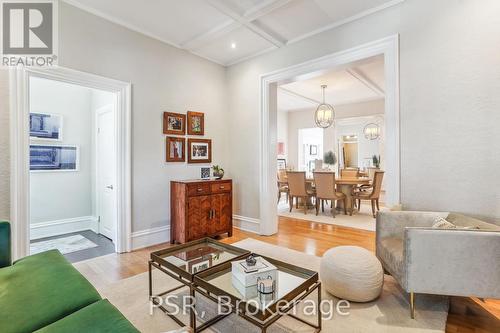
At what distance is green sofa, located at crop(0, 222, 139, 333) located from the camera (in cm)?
115

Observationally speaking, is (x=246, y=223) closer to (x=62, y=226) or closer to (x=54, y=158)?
(x=62, y=226)

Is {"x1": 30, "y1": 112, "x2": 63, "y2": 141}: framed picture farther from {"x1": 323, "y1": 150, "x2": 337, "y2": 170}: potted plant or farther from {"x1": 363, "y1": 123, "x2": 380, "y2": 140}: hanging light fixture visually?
{"x1": 363, "y1": 123, "x2": 380, "y2": 140}: hanging light fixture

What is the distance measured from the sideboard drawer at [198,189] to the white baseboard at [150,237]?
76 cm

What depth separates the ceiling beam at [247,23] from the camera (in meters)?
2.91

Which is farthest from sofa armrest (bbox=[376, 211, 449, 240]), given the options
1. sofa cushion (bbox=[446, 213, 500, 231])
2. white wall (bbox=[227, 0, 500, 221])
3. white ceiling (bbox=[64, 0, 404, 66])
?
white ceiling (bbox=[64, 0, 404, 66])

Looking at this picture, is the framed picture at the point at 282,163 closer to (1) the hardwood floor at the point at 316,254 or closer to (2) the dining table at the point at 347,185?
(2) the dining table at the point at 347,185

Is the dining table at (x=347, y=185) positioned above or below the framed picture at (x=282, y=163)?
below

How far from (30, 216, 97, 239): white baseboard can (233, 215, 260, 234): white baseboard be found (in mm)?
2510

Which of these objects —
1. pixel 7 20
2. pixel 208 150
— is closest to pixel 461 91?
pixel 208 150

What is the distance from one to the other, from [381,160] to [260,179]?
6.08 metres

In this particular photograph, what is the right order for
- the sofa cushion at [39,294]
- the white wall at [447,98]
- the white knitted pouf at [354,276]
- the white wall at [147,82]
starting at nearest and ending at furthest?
the sofa cushion at [39,294] < the white knitted pouf at [354,276] < the white wall at [447,98] < the white wall at [147,82]

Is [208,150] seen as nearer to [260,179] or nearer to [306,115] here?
[260,179]

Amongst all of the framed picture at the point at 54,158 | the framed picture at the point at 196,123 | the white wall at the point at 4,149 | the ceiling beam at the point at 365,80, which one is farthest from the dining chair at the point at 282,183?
the white wall at the point at 4,149

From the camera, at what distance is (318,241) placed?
385 cm
